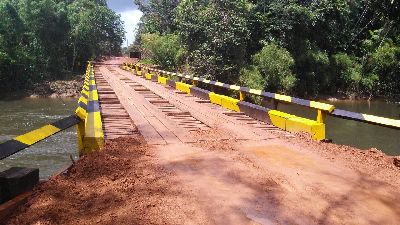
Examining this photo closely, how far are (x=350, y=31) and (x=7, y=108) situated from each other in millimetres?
31745

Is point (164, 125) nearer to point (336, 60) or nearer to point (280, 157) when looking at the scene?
point (280, 157)

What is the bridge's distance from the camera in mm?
3191

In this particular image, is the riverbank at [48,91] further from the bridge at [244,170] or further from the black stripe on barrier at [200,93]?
the bridge at [244,170]

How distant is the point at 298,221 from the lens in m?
3.03

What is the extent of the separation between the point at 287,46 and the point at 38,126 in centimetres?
1987

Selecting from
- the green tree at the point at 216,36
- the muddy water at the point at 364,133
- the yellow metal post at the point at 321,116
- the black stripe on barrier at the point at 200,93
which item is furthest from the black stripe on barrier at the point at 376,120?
the green tree at the point at 216,36

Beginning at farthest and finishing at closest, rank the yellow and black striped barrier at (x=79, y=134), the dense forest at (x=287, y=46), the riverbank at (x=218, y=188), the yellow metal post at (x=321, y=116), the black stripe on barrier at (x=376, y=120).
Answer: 1. the dense forest at (x=287, y=46)
2. the yellow metal post at (x=321, y=116)
3. the black stripe on barrier at (x=376, y=120)
4. the yellow and black striped barrier at (x=79, y=134)
5. the riverbank at (x=218, y=188)

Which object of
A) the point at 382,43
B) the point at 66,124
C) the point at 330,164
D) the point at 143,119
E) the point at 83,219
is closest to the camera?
the point at 83,219

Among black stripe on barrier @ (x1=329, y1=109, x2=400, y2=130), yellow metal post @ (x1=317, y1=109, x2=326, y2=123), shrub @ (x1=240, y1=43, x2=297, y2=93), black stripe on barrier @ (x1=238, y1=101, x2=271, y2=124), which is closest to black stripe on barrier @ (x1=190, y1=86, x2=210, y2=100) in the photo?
black stripe on barrier @ (x1=238, y1=101, x2=271, y2=124)

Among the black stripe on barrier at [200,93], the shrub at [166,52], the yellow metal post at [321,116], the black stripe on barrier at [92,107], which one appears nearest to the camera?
the yellow metal post at [321,116]

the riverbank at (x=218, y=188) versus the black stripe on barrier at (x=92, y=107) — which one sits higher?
the black stripe on barrier at (x=92, y=107)

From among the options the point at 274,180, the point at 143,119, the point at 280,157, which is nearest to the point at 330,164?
the point at 280,157

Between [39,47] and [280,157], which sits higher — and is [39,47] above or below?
above

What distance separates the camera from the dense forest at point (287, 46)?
26.0 metres
